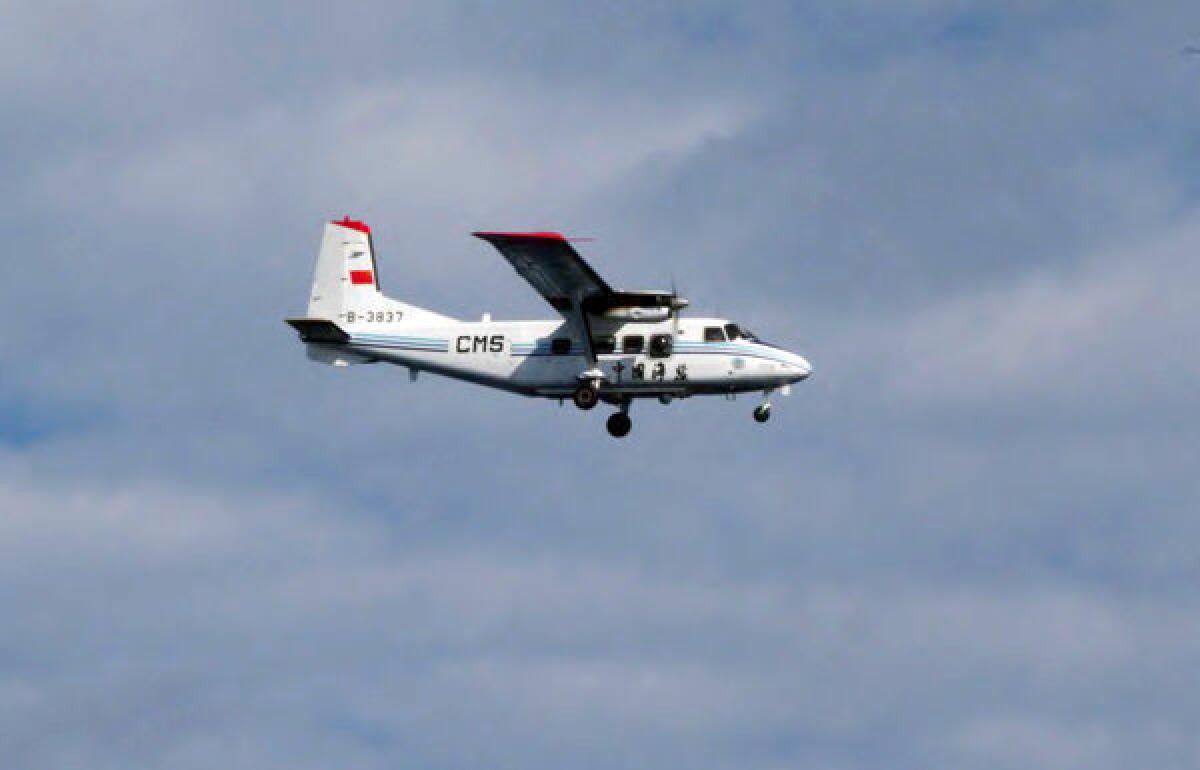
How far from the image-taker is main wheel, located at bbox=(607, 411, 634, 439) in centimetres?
7106

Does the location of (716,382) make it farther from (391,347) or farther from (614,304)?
(391,347)

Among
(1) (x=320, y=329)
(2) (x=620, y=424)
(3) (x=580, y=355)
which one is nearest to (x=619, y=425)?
(2) (x=620, y=424)

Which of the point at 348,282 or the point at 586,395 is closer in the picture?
the point at 586,395

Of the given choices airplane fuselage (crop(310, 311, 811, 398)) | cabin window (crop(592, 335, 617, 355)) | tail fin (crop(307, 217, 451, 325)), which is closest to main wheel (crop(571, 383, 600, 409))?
airplane fuselage (crop(310, 311, 811, 398))

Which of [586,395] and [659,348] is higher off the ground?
[659,348]

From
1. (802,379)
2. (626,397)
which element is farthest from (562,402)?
(802,379)

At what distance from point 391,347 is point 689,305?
407 inches

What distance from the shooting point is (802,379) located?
71125 millimetres

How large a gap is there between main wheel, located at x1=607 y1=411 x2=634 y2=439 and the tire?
5.62 feet

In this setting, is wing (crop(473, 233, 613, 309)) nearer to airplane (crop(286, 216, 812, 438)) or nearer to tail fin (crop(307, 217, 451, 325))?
airplane (crop(286, 216, 812, 438))

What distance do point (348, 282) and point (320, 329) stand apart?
8.92ft

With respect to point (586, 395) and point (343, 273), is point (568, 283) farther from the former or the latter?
point (343, 273)

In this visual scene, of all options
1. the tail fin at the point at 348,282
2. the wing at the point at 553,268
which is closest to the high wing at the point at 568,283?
the wing at the point at 553,268

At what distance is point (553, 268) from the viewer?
2638 inches
